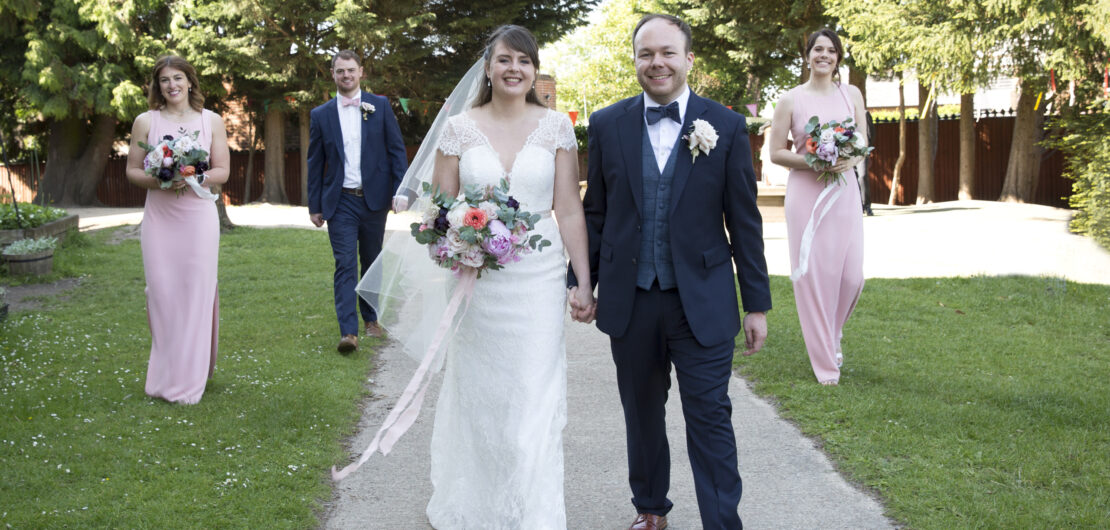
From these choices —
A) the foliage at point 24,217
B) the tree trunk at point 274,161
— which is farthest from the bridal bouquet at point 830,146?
the tree trunk at point 274,161

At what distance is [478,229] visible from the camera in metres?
3.89

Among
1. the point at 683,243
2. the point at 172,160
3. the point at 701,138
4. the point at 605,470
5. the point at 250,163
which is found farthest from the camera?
the point at 250,163

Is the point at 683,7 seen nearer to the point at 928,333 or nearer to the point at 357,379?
the point at 928,333

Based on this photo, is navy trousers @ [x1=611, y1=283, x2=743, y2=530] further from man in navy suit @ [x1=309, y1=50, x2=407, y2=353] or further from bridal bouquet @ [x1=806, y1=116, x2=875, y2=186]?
man in navy suit @ [x1=309, y1=50, x2=407, y2=353]

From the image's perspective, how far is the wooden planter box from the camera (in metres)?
13.4

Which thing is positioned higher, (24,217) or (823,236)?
(24,217)

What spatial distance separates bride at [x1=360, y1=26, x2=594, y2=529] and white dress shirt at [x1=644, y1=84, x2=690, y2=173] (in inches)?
19.8

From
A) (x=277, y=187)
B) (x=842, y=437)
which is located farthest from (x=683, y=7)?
(x=842, y=437)

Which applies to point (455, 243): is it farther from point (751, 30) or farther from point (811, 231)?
point (751, 30)

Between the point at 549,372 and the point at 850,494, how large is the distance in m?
1.72

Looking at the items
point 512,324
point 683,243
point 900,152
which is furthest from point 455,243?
point 900,152

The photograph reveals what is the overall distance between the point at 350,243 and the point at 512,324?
4341mm

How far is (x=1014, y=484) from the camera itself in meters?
4.71

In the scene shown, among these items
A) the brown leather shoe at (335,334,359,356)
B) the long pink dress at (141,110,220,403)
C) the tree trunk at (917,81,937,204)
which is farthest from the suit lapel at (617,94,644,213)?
the tree trunk at (917,81,937,204)
